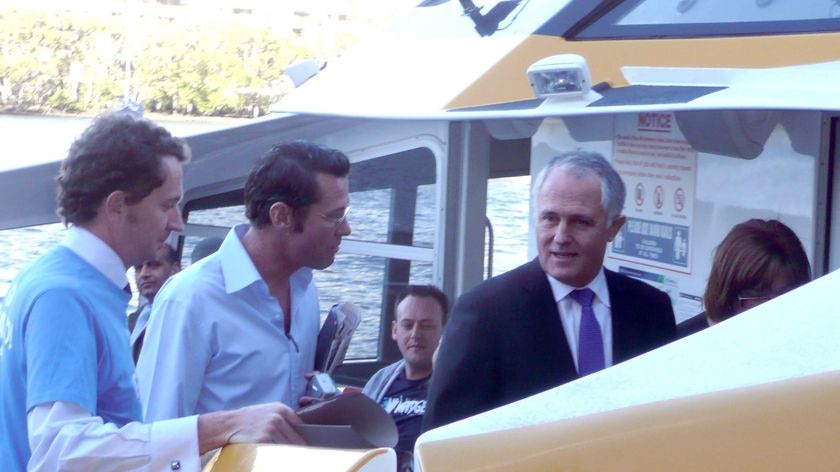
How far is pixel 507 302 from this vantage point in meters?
2.64

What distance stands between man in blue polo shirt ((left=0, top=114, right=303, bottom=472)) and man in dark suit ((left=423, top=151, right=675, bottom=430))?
463 mm

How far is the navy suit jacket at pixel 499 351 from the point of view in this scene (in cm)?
255

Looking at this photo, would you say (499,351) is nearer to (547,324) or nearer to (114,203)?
(547,324)

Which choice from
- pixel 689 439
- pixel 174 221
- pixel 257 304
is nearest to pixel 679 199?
pixel 257 304

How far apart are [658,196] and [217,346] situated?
1.82 meters

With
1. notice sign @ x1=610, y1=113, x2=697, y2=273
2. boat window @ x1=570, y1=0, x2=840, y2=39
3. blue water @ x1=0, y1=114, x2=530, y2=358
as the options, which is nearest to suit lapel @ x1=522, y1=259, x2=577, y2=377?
boat window @ x1=570, y1=0, x2=840, y2=39

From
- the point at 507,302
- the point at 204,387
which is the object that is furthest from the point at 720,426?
the point at 204,387

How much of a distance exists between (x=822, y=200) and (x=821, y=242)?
0.12 meters

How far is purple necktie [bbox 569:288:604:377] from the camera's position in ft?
8.84

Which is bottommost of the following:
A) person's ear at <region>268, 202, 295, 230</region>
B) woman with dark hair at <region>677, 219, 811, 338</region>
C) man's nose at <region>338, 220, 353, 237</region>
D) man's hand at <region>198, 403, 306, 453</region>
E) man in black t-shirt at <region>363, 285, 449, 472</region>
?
man in black t-shirt at <region>363, 285, 449, 472</region>

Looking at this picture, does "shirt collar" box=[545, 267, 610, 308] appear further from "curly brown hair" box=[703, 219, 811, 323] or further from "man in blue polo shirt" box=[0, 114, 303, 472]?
"man in blue polo shirt" box=[0, 114, 303, 472]

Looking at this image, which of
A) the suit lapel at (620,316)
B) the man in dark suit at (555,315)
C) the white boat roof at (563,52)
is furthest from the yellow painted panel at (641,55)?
the suit lapel at (620,316)

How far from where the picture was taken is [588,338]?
2.73 m

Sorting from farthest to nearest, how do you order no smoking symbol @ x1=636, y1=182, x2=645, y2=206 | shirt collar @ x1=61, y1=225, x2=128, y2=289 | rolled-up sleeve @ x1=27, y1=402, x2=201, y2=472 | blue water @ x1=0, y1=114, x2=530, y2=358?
1. blue water @ x1=0, y1=114, x2=530, y2=358
2. no smoking symbol @ x1=636, y1=182, x2=645, y2=206
3. shirt collar @ x1=61, y1=225, x2=128, y2=289
4. rolled-up sleeve @ x1=27, y1=402, x2=201, y2=472
